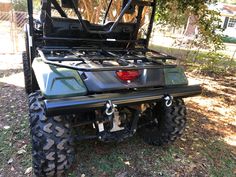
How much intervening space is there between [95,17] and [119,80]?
4549mm

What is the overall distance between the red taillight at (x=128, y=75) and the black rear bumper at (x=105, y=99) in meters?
0.15

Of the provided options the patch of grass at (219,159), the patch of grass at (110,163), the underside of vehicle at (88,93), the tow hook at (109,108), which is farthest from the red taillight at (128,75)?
the patch of grass at (219,159)

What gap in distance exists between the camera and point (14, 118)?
3627mm

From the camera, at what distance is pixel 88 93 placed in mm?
2090

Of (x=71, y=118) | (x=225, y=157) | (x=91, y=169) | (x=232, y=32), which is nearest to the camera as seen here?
(x=71, y=118)

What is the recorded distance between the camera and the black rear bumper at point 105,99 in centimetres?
190

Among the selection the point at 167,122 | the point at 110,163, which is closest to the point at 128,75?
the point at 167,122

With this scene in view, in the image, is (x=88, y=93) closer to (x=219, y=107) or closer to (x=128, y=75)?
(x=128, y=75)

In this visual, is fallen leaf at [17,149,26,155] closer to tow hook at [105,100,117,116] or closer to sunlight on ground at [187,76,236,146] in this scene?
tow hook at [105,100,117,116]

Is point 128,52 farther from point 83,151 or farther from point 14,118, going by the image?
point 14,118

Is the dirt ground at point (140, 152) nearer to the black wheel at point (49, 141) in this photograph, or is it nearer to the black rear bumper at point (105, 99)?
the black wheel at point (49, 141)

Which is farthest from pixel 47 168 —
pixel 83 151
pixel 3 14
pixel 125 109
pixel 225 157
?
pixel 3 14

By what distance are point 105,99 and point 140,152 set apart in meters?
1.25

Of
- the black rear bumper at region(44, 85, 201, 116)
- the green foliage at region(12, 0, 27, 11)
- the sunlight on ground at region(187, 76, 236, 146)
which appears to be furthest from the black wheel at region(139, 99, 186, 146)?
the green foliage at region(12, 0, 27, 11)
